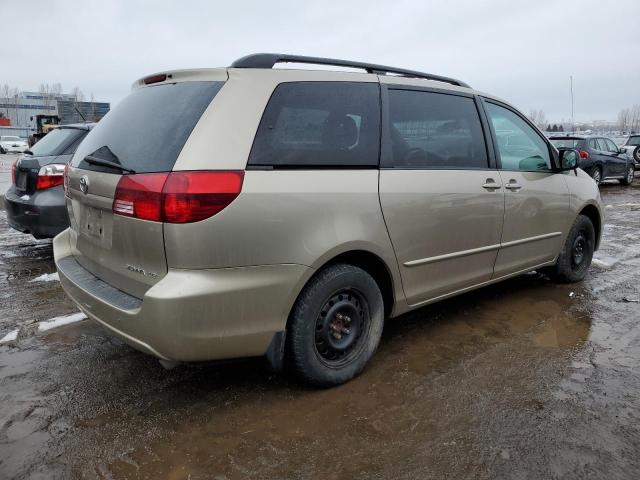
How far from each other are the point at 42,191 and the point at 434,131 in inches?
162

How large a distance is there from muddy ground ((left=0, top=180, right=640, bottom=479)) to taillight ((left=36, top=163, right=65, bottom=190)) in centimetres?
170

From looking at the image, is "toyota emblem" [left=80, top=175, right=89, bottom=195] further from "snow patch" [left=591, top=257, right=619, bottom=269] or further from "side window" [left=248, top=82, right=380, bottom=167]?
"snow patch" [left=591, top=257, right=619, bottom=269]

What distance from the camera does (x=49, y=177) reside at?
521 centimetres

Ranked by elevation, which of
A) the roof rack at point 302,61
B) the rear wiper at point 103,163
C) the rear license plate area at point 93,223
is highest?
the roof rack at point 302,61

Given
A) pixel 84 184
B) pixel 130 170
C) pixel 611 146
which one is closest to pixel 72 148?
pixel 84 184

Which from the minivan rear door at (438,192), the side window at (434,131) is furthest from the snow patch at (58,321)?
the side window at (434,131)

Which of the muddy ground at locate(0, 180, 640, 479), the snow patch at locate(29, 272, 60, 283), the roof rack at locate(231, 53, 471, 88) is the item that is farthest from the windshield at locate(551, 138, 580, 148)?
the snow patch at locate(29, 272, 60, 283)

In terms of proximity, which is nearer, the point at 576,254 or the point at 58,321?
the point at 58,321

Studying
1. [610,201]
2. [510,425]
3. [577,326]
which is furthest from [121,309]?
[610,201]

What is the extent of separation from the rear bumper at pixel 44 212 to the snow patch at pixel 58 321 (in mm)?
1540

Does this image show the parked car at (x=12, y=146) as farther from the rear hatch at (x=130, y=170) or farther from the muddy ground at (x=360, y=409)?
the rear hatch at (x=130, y=170)

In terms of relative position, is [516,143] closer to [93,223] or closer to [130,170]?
[130,170]

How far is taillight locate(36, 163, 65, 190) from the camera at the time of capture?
17.1 feet

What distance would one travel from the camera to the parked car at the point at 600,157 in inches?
547
